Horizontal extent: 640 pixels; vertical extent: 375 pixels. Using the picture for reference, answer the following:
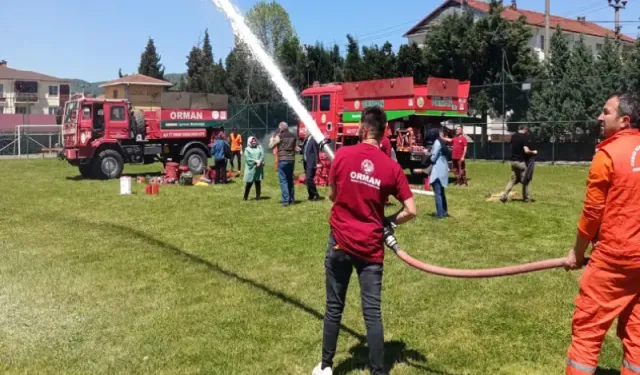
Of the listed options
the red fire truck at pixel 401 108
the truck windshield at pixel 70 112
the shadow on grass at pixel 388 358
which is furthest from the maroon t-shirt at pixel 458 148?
the shadow on grass at pixel 388 358

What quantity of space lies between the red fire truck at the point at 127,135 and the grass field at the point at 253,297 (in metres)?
9.56

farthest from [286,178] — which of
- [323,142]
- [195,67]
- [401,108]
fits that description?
[195,67]

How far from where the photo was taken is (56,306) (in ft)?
23.2

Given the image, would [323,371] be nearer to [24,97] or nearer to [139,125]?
[139,125]

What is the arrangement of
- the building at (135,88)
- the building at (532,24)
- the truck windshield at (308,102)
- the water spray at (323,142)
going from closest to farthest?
the water spray at (323,142) < the truck windshield at (308,102) < the building at (532,24) < the building at (135,88)

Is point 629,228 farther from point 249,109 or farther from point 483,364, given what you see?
point 249,109

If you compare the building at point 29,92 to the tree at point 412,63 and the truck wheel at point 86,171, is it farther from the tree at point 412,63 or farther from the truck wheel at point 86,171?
the truck wheel at point 86,171

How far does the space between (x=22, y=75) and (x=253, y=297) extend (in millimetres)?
92125

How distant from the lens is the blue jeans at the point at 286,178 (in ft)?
48.5

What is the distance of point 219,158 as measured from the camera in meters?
19.9

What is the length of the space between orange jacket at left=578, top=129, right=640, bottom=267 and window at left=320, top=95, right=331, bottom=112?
20051 millimetres

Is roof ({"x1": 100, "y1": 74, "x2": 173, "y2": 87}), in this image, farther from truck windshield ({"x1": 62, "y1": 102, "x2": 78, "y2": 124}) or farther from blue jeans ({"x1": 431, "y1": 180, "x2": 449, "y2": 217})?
blue jeans ({"x1": 431, "y1": 180, "x2": 449, "y2": 217})

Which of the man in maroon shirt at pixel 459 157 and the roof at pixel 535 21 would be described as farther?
the roof at pixel 535 21

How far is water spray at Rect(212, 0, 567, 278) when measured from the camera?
4.52 metres
